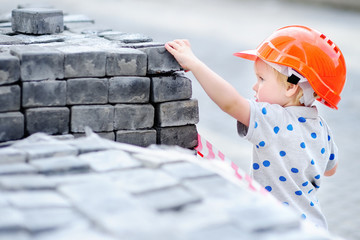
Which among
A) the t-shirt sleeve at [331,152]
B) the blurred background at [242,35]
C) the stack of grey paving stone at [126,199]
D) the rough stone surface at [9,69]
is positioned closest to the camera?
the stack of grey paving stone at [126,199]

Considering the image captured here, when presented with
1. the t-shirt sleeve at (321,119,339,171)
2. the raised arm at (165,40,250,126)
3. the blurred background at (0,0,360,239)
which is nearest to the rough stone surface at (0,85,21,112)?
the raised arm at (165,40,250,126)

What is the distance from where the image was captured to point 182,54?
2.91 m

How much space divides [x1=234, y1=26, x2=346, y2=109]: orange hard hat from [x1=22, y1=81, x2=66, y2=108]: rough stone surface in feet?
3.11

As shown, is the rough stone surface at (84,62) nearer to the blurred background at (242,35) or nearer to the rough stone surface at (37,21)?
the rough stone surface at (37,21)

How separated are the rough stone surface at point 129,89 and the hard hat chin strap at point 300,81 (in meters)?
0.62

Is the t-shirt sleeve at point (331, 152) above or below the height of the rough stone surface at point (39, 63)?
below

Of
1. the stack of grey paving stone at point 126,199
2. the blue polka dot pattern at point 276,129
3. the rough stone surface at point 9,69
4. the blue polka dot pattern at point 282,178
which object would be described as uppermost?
the rough stone surface at point 9,69

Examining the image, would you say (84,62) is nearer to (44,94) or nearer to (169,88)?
(44,94)

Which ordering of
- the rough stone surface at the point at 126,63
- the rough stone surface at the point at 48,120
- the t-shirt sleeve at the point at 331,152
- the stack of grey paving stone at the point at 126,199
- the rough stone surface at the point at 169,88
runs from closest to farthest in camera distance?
the stack of grey paving stone at the point at 126,199, the rough stone surface at the point at 48,120, the rough stone surface at the point at 126,63, the rough stone surface at the point at 169,88, the t-shirt sleeve at the point at 331,152

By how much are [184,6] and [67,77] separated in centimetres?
1431

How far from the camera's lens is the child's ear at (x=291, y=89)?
3.10 meters

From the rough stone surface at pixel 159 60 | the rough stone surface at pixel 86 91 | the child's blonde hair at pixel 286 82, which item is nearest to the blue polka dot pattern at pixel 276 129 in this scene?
the child's blonde hair at pixel 286 82

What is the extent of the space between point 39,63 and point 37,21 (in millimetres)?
713

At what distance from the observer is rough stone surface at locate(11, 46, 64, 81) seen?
2650mm
